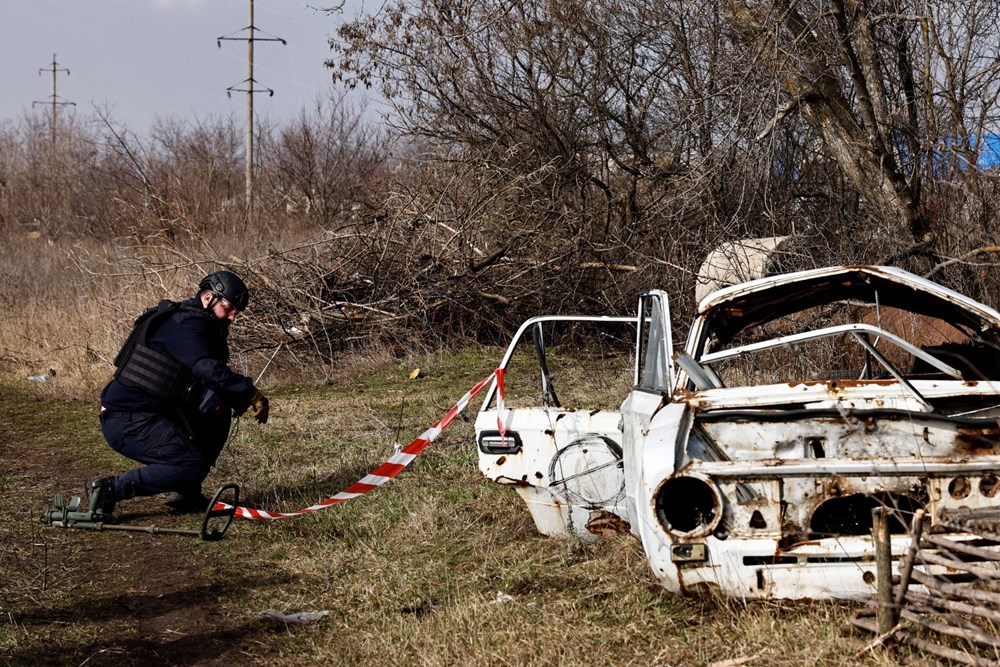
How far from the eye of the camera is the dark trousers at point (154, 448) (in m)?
6.85

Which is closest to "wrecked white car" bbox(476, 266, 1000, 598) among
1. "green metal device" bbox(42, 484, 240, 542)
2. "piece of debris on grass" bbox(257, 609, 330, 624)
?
"piece of debris on grass" bbox(257, 609, 330, 624)

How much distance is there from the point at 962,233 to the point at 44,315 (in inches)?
530

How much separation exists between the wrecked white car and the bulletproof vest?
2192 mm

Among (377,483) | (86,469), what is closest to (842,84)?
(377,483)

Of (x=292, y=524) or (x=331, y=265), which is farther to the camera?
(x=331, y=265)

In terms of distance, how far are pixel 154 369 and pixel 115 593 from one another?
5.38 ft

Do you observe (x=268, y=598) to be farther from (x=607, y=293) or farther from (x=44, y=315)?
(x=44, y=315)

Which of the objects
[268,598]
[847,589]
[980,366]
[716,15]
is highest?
[716,15]

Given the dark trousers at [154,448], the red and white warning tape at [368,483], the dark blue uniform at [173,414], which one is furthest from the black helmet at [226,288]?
the red and white warning tape at [368,483]

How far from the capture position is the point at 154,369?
6734 mm

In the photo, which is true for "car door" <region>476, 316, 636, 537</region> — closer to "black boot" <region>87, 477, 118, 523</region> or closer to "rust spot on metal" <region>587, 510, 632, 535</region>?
"rust spot on metal" <region>587, 510, 632, 535</region>

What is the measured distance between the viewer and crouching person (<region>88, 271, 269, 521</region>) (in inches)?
265

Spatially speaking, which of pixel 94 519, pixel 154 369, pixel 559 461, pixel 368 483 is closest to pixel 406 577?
pixel 559 461

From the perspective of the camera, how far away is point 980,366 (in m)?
5.75
